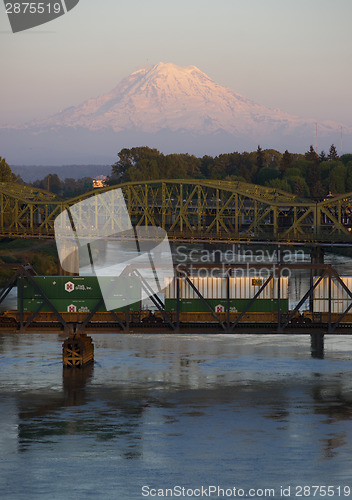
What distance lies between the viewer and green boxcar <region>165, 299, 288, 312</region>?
86.5 metres

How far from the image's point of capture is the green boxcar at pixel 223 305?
284 feet

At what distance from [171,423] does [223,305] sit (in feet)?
49.9

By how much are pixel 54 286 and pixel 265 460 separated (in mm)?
30066

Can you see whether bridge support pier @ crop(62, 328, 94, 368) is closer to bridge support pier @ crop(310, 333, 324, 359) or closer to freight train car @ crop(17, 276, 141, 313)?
freight train car @ crop(17, 276, 141, 313)

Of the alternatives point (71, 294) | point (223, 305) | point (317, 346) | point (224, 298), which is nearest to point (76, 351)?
point (71, 294)

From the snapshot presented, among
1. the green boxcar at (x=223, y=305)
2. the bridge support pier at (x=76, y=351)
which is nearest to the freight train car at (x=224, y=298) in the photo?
the green boxcar at (x=223, y=305)

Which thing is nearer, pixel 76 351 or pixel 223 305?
pixel 223 305

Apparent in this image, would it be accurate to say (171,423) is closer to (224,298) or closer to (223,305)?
(223,305)

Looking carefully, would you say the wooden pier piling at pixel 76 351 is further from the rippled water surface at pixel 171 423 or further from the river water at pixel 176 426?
the river water at pixel 176 426

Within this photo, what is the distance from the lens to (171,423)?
75.1m

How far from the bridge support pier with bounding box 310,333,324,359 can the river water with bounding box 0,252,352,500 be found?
1.78 m

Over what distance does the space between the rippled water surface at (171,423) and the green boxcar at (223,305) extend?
740cm

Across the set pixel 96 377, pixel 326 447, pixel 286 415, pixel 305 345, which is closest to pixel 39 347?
pixel 96 377

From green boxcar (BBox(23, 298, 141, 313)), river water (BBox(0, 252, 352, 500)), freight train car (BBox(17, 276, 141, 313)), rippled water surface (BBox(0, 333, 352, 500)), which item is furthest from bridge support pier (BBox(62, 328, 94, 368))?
freight train car (BBox(17, 276, 141, 313))
